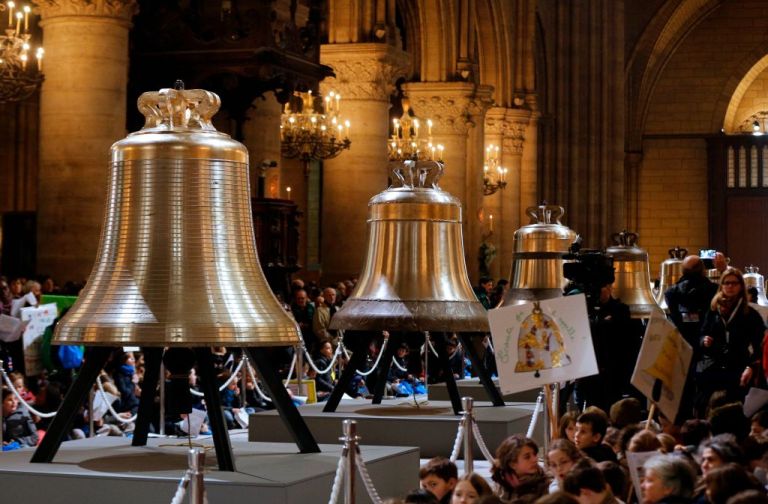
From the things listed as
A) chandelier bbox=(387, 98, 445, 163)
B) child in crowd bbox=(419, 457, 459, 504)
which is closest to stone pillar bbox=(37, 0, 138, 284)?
child in crowd bbox=(419, 457, 459, 504)

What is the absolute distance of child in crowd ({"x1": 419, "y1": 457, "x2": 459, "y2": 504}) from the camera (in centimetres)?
664

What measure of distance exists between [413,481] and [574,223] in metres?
30.3

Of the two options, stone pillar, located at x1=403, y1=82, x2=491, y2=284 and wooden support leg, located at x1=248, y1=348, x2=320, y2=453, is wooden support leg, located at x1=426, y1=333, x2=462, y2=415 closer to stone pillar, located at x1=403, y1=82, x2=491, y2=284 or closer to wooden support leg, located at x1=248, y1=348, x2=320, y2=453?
wooden support leg, located at x1=248, y1=348, x2=320, y2=453

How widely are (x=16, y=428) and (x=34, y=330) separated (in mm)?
916

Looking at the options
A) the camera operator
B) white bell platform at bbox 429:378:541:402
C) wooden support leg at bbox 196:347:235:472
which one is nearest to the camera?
wooden support leg at bbox 196:347:235:472

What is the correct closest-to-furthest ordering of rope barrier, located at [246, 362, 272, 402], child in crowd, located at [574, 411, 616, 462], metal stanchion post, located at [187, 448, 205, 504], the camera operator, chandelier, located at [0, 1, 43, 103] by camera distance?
metal stanchion post, located at [187, 448, 205, 504] → child in crowd, located at [574, 411, 616, 462] → the camera operator → rope barrier, located at [246, 362, 272, 402] → chandelier, located at [0, 1, 43, 103]

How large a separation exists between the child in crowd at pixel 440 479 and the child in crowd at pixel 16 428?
4584mm

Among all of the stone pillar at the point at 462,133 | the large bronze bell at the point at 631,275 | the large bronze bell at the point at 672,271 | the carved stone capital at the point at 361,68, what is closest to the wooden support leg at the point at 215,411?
the large bronze bell at the point at 631,275

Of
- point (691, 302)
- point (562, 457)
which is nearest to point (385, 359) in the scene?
point (691, 302)

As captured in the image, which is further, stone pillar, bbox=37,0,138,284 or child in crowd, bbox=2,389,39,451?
stone pillar, bbox=37,0,138,284

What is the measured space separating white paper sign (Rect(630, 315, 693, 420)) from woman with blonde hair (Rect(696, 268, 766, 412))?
202cm

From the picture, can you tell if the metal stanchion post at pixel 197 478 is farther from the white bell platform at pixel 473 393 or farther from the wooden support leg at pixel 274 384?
the white bell platform at pixel 473 393

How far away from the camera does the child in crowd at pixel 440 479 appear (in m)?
6.64

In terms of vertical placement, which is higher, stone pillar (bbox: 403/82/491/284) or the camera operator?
stone pillar (bbox: 403/82/491/284)
